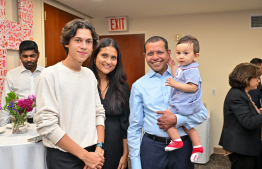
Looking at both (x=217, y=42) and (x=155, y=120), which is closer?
(x=155, y=120)

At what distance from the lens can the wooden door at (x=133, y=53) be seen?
4.75 metres

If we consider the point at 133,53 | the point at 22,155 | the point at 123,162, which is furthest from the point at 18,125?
the point at 133,53

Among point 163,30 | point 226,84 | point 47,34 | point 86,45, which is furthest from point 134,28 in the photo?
point 86,45

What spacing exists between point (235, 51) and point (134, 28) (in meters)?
2.11

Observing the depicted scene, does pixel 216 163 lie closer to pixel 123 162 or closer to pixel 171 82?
pixel 123 162

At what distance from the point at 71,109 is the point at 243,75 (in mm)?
1687

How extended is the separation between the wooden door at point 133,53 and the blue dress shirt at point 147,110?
3201mm

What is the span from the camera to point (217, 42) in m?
4.39

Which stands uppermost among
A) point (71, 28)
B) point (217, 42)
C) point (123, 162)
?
point (217, 42)

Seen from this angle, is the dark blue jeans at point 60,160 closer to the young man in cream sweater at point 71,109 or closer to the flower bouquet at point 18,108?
the young man in cream sweater at point 71,109

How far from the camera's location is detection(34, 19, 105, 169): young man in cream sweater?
1.20 meters

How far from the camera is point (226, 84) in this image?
14.5 ft

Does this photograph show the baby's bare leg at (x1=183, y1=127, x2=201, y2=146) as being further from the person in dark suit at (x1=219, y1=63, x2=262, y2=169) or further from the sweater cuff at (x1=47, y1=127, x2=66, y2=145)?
the sweater cuff at (x1=47, y1=127, x2=66, y2=145)

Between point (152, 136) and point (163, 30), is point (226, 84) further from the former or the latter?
point (152, 136)
